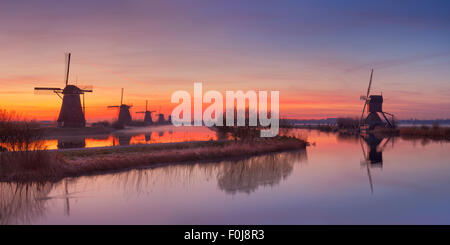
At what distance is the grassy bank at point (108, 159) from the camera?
46.8 feet

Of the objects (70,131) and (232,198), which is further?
(70,131)

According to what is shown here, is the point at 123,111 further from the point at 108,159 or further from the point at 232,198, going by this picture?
the point at 232,198

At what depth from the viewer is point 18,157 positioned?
14875 mm

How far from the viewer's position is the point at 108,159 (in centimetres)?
1767

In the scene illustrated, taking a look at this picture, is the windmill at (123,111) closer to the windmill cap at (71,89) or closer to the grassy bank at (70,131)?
the grassy bank at (70,131)

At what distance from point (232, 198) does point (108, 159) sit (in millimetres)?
9015

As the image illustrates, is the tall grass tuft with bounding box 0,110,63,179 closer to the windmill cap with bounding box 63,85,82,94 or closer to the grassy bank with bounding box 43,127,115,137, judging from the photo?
the grassy bank with bounding box 43,127,115,137

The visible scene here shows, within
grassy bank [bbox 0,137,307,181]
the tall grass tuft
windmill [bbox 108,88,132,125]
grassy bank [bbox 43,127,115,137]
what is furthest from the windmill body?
the tall grass tuft

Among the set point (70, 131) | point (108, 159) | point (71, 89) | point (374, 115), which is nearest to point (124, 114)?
point (71, 89)

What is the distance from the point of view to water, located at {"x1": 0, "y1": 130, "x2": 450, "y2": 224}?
9.84 meters

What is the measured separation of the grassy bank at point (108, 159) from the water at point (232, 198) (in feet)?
3.56

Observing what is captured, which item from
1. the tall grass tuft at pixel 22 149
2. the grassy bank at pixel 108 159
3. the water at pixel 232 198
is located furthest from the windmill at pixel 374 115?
the tall grass tuft at pixel 22 149
